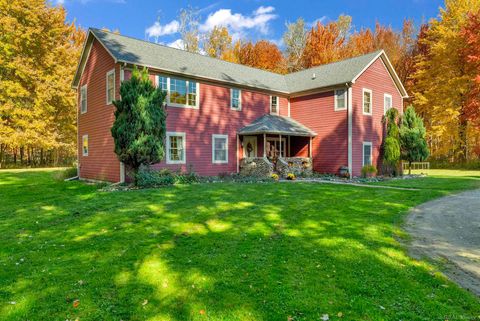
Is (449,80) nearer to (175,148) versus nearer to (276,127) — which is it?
(276,127)

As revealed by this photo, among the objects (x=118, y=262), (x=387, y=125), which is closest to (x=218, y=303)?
(x=118, y=262)

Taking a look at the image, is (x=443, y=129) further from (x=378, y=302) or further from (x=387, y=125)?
(x=378, y=302)

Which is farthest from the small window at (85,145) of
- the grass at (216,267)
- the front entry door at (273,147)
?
the front entry door at (273,147)

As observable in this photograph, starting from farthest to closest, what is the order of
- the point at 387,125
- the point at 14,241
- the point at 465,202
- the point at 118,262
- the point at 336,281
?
the point at 387,125 < the point at 465,202 < the point at 14,241 < the point at 118,262 < the point at 336,281

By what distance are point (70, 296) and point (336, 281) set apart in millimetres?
3188

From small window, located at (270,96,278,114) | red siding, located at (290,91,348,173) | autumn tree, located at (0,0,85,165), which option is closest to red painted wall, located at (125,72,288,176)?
small window, located at (270,96,278,114)

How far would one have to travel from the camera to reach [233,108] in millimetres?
19016

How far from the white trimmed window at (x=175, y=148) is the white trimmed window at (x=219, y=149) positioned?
1.95m

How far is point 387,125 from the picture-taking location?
20.8 meters

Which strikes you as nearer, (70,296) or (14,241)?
(70,296)

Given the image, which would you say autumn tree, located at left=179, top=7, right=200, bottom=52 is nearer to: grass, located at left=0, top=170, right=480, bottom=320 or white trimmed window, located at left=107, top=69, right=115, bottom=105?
white trimmed window, located at left=107, top=69, right=115, bottom=105

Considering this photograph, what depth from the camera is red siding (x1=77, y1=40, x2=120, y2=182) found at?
629 inches

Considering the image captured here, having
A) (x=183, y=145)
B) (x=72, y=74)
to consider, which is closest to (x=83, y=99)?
(x=183, y=145)

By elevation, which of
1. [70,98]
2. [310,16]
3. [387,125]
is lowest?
[387,125]
